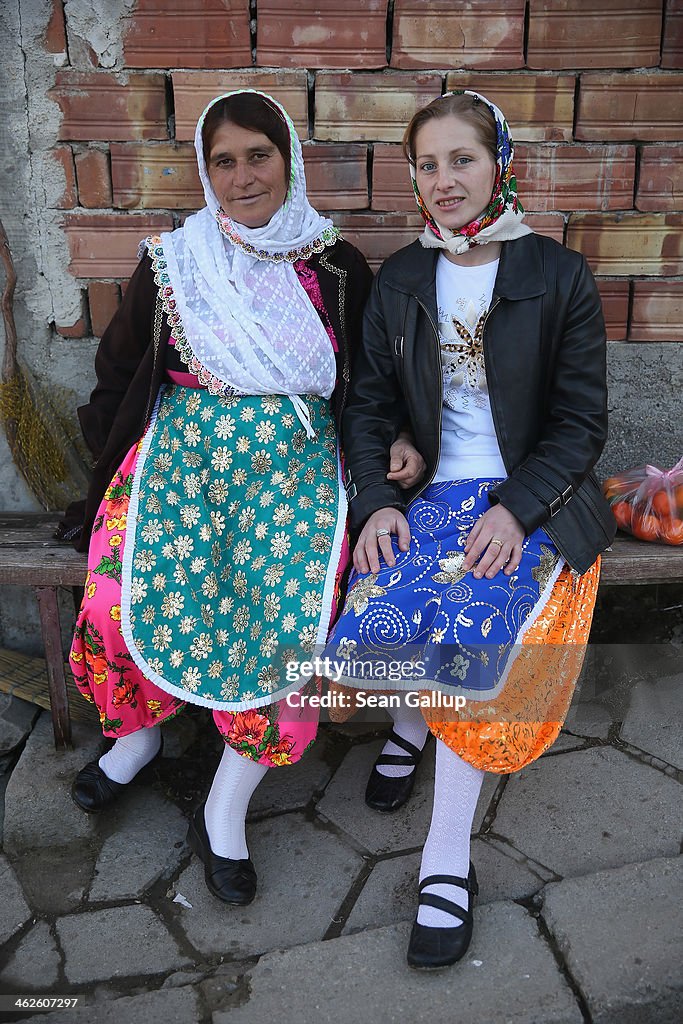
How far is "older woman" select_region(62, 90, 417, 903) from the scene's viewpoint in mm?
2086

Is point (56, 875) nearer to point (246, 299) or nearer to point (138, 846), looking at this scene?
point (138, 846)

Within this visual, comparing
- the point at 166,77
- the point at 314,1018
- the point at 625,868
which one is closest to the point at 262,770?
the point at 314,1018

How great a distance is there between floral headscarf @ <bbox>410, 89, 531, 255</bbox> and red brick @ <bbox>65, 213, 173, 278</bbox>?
1.05 metres

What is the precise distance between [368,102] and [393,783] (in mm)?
2161

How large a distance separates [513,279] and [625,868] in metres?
1.52

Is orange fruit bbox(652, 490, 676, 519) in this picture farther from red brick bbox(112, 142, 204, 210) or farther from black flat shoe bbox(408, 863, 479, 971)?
red brick bbox(112, 142, 204, 210)

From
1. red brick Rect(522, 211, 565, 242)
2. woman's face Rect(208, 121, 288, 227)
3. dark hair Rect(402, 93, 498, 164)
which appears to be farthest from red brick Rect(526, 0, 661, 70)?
woman's face Rect(208, 121, 288, 227)

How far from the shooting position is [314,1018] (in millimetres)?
1787

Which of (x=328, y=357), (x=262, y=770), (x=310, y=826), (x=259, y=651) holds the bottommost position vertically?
(x=310, y=826)

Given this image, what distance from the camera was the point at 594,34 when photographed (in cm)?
270

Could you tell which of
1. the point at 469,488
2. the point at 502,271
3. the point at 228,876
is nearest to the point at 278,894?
the point at 228,876

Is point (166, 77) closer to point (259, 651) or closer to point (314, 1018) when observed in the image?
point (259, 651)

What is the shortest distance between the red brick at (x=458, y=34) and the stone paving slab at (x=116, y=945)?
8.67ft

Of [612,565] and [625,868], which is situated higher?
[612,565]
